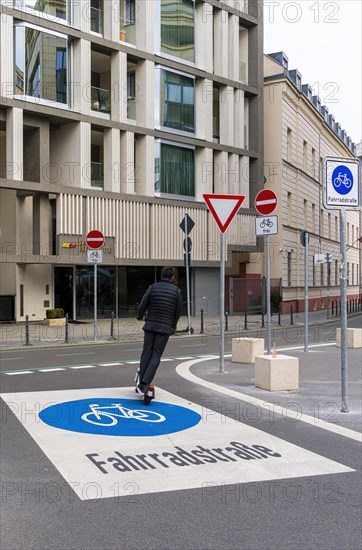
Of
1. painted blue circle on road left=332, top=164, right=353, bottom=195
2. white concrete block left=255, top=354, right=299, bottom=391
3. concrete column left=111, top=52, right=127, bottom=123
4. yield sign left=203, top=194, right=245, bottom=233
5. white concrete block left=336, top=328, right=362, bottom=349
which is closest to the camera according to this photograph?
painted blue circle on road left=332, top=164, right=353, bottom=195

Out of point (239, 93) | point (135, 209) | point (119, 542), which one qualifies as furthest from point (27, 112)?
point (119, 542)

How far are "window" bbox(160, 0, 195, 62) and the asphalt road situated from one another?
2473cm

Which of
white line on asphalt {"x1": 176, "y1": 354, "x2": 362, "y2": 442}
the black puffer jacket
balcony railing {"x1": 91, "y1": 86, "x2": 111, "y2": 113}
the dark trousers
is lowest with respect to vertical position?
white line on asphalt {"x1": 176, "y1": 354, "x2": 362, "y2": 442}

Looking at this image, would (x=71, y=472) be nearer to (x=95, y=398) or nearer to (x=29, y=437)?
(x=29, y=437)

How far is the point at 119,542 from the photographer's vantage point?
158 inches

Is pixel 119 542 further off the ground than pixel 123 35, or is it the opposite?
pixel 123 35

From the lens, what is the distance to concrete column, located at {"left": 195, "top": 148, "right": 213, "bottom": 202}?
106ft

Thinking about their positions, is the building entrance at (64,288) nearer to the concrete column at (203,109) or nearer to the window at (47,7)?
the concrete column at (203,109)

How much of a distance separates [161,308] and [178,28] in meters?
26.1

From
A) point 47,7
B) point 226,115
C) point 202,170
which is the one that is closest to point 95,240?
point 47,7

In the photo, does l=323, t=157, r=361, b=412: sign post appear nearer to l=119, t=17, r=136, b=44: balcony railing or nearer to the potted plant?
the potted plant

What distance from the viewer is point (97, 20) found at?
28.0 meters

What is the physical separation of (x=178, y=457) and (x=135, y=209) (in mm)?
23385

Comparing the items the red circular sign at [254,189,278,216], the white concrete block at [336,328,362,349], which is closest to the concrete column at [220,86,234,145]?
the white concrete block at [336,328,362,349]
